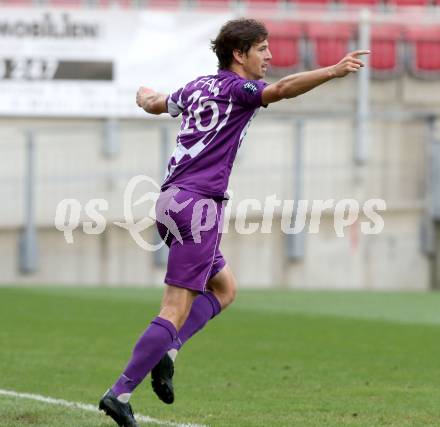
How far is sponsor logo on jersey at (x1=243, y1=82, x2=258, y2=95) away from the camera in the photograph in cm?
581

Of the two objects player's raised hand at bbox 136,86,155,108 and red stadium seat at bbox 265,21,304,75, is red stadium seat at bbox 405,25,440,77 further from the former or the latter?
player's raised hand at bbox 136,86,155,108

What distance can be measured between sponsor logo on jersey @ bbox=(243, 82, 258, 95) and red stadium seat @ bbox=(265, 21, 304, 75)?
16.5 meters

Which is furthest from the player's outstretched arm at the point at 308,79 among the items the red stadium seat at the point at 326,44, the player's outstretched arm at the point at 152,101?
the red stadium seat at the point at 326,44

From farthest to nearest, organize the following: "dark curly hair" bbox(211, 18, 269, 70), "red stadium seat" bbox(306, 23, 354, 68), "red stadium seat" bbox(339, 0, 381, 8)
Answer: "red stadium seat" bbox(339, 0, 381, 8)
"red stadium seat" bbox(306, 23, 354, 68)
"dark curly hair" bbox(211, 18, 269, 70)

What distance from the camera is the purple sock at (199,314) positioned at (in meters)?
6.46

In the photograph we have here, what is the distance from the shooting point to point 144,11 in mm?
22031

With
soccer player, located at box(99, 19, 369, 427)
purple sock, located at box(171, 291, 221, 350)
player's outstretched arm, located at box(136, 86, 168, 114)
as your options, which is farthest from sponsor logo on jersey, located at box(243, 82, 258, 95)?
purple sock, located at box(171, 291, 221, 350)

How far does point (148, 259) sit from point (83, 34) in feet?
13.3

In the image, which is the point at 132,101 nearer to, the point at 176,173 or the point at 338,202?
the point at 338,202

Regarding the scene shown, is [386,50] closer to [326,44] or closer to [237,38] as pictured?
[326,44]

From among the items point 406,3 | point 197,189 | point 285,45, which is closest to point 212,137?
point 197,189

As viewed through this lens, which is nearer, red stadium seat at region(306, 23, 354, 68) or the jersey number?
the jersey number

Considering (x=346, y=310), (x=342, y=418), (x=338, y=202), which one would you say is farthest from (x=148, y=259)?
(x=342, y=418)

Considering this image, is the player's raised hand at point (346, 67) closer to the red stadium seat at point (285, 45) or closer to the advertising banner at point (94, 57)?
the advertising banner at point (94, 57)
